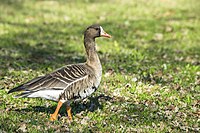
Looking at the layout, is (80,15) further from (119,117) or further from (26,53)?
(119,117)

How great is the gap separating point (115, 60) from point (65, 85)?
910 centimetres

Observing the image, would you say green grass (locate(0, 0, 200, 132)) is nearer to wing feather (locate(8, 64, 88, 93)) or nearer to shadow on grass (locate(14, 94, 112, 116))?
shadow on grass (locate(14, 94, 112, 116))

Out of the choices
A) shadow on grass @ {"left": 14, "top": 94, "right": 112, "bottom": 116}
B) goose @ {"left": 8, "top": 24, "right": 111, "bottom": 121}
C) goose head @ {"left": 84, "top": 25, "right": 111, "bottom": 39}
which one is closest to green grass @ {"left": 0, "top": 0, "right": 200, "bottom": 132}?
shadow on grass @ {"left": 14, "top": 94, "right": 112, "bottom": 116}

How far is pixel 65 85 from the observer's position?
→ 33.0 ft

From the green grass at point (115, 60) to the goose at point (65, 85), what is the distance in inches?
28.2

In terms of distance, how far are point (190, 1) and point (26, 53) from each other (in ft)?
69.8

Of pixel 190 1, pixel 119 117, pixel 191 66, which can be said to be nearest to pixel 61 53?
pixel 191 66

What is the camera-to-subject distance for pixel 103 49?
2120 centimetres

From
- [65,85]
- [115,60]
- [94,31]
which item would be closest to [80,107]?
[65,85]

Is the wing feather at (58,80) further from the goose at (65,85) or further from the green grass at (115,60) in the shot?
the green grass at (115,60)

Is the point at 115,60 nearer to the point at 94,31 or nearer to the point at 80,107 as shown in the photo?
the point at 80,107

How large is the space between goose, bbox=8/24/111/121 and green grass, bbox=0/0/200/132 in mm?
715

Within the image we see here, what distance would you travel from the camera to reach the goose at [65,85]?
9767mm

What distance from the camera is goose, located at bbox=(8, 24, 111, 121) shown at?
9767mm
